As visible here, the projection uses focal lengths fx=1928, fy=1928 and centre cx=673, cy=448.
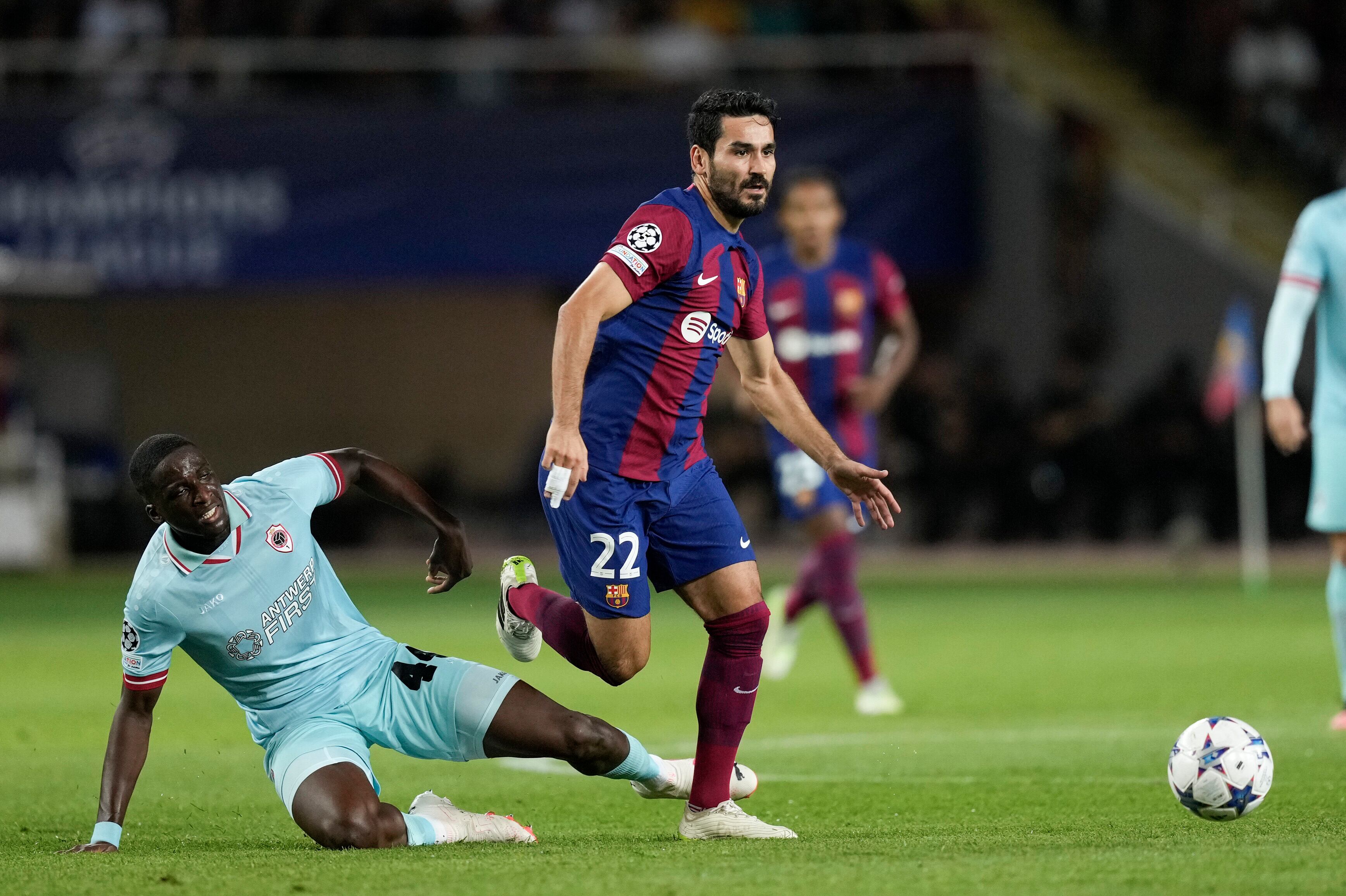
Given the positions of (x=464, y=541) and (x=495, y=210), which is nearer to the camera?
(x=464, y=541)

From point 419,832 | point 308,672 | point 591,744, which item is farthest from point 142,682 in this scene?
point 591,744

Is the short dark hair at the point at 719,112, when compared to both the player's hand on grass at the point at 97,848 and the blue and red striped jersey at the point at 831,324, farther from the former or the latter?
the blue and red striped jersey at the point at 831,324

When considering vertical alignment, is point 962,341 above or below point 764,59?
below

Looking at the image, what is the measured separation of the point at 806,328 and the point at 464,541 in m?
4.34

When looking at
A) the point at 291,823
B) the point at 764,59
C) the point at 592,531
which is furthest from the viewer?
the point at 764,59

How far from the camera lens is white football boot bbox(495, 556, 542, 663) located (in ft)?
20.9

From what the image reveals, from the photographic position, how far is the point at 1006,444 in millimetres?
19625

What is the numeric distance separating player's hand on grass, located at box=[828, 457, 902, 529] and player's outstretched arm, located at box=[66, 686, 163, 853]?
6.92ft

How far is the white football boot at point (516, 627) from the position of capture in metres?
6.38

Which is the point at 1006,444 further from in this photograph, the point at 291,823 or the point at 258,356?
the point at 291,823

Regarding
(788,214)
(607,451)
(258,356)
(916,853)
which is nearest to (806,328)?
(788,214)

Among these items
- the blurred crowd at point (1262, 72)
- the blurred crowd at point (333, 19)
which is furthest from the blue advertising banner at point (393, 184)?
the blurred crowd at point (1262, 72)

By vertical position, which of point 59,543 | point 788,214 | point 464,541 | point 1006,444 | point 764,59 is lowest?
point 59,543

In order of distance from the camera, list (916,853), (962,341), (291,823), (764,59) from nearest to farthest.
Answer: (916,853) → (291,823) → (764,59) → (962,341)
